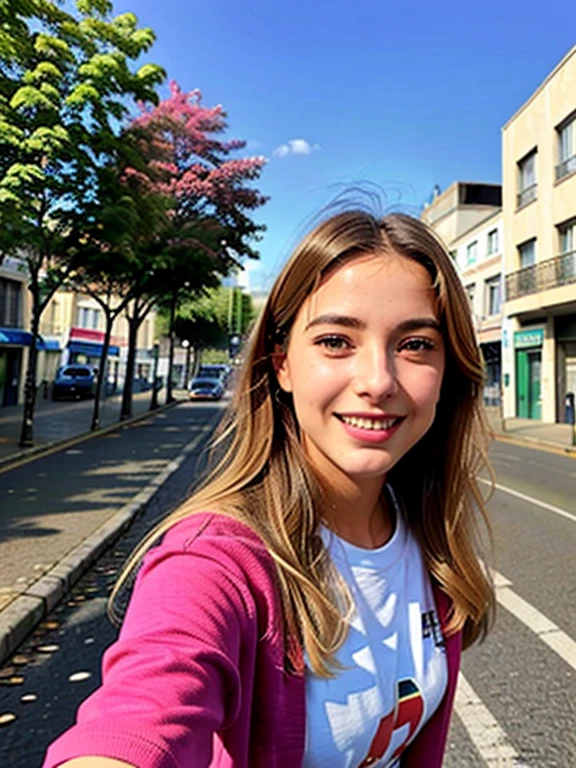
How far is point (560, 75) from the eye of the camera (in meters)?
22.3

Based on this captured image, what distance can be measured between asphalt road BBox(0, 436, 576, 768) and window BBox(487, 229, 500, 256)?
1096 inches

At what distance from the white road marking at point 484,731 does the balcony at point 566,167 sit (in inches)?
890

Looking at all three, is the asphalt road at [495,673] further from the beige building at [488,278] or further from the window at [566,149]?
the beige building at [488,278]

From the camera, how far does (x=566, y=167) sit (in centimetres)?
2209

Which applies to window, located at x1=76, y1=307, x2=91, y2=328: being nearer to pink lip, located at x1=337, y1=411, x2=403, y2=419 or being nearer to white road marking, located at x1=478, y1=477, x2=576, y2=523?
white road marking, located at x1=478, y1=477, x2=576, y2=523

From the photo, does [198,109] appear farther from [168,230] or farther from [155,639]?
[155,639]

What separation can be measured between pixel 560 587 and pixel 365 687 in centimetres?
448

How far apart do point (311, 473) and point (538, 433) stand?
65.6 feet

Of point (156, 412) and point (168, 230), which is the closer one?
point (168, 230)

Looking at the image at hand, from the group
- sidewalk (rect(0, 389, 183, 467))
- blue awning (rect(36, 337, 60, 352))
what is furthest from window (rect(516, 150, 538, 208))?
blue awning (rect(36, 337, 60, 352))

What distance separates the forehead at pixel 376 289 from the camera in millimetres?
1173

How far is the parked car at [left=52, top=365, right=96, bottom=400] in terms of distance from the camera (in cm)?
2997

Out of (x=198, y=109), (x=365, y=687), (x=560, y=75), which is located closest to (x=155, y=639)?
(x=365, y=687)

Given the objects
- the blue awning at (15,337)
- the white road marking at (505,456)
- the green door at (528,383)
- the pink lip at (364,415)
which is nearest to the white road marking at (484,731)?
the pink lip at (364,415)
